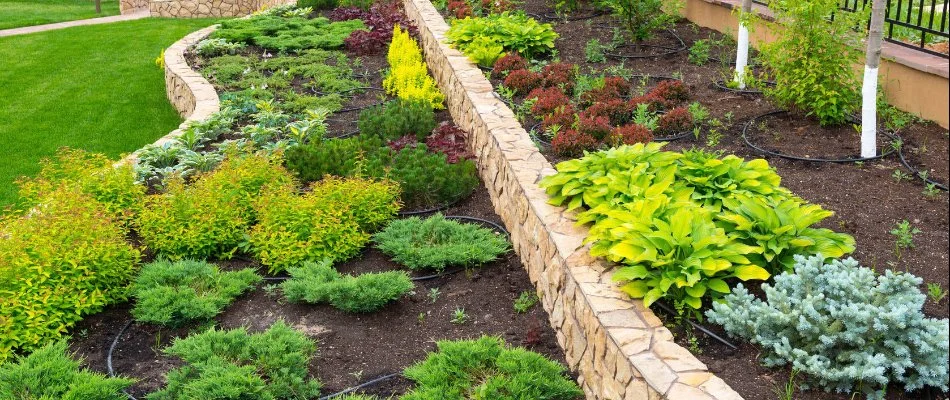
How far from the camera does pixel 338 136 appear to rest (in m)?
8.00

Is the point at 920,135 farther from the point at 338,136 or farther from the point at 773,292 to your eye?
the point at 338,136

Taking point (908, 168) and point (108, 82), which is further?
point (108, 82)

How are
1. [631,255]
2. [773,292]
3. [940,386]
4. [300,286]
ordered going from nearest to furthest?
[940,386] < [773,292] < [631,255] < [300,286]

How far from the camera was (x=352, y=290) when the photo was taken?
4922 mm

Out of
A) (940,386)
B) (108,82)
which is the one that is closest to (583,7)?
(108,82)

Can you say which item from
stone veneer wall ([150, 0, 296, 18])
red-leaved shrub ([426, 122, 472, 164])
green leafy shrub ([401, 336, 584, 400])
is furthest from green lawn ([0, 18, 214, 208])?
green leafy shrub ([401, 336, 584, 400])

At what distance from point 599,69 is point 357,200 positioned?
342 cm

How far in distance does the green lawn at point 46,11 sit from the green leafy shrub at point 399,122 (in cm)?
1116

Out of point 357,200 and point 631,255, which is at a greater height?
point 631,255

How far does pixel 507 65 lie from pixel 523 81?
69 cm

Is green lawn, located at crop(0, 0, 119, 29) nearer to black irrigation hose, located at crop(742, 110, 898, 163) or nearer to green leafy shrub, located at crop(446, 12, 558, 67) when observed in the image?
green leafy shrub, located at crop(446, 12, 558, 67)

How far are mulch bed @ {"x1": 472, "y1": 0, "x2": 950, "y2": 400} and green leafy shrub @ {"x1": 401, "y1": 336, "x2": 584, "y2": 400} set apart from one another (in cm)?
60

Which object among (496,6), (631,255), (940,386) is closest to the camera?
(940,386)

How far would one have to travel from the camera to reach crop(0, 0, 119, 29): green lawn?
55.1 ft
